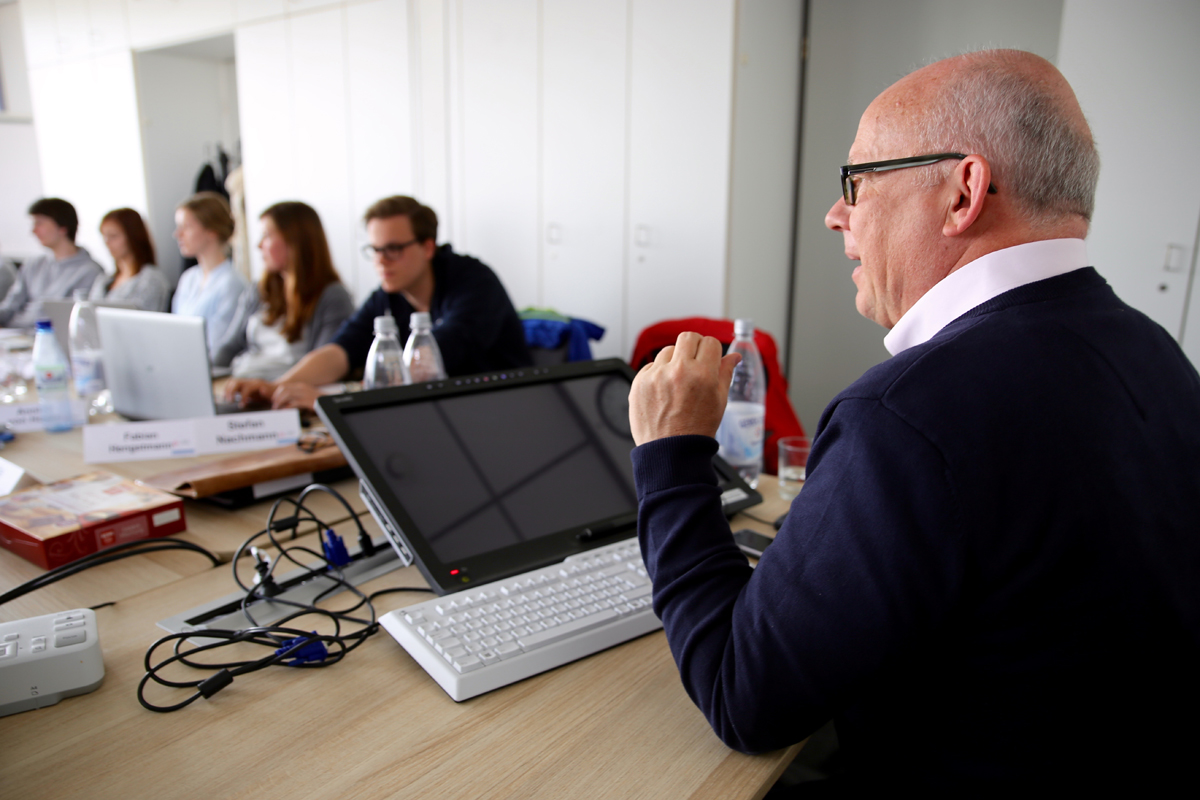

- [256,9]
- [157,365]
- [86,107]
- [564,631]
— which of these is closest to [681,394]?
[564,631]

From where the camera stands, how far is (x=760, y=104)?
3.10 m

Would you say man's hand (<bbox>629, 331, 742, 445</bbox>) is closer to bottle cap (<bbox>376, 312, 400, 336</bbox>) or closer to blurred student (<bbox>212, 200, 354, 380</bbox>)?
bottle cap (<bbox>376, 312, 400, 336</bbox>)

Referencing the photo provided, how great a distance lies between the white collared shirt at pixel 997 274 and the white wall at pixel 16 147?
746 cm

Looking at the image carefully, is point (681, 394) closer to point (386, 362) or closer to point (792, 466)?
point (792, 466)

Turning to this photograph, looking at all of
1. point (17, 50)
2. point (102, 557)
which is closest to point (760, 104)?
point (102, 557)

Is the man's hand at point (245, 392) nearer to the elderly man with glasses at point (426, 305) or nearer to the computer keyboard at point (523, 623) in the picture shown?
the elderly man with glasses at point (426, 305)

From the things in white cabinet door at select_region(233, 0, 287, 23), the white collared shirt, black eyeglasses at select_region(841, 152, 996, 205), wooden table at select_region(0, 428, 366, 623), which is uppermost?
white cabinet door at select_region(233, 0, 287, 23)

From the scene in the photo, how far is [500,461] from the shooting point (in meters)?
1.08

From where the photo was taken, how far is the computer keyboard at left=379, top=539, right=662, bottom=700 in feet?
2.61

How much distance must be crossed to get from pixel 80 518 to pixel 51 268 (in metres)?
4.33

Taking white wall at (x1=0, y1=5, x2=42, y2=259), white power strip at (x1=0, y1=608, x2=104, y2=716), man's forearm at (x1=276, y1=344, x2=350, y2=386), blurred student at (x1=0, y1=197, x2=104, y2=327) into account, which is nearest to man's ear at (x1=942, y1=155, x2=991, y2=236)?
white power strip at (x1=0, y1=608, x2=104, y2=716)

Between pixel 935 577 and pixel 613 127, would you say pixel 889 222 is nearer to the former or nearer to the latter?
pixel 935 577

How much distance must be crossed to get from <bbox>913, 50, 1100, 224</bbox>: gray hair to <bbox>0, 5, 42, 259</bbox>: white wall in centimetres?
744

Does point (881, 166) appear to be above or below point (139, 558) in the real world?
above
